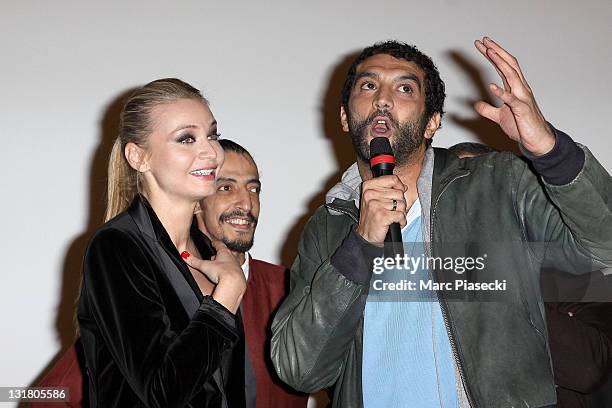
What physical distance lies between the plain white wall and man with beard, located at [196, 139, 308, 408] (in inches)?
27.1

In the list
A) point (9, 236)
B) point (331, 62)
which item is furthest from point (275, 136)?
point (9, 236)

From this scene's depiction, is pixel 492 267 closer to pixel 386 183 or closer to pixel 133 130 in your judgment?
pixel 386 183

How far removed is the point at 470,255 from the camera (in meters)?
2.03

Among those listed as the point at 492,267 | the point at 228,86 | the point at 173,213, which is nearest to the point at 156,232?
→ the point at 173,213

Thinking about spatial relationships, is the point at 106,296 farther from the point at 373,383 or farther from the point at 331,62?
the point at 331,62

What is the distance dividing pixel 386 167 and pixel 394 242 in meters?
0.19

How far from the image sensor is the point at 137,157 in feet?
6.61

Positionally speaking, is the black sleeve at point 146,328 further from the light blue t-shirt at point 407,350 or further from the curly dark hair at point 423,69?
the curly dark hair at point 423,69

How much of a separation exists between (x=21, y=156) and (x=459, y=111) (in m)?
2.01

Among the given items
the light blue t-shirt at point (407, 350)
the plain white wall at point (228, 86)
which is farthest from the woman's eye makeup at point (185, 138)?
the plain white wall at point (228, 86)

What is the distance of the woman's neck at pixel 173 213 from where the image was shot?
2.00 meters

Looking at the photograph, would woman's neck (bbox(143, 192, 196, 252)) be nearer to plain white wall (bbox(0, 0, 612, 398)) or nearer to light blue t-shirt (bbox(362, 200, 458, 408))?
light blue t-shirt (bbox(362, 200, 458, 408))

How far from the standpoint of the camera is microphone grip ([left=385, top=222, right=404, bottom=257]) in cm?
186

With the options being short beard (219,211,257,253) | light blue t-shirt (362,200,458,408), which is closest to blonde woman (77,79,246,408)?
light blue t-shirt (362,200,458,408)
